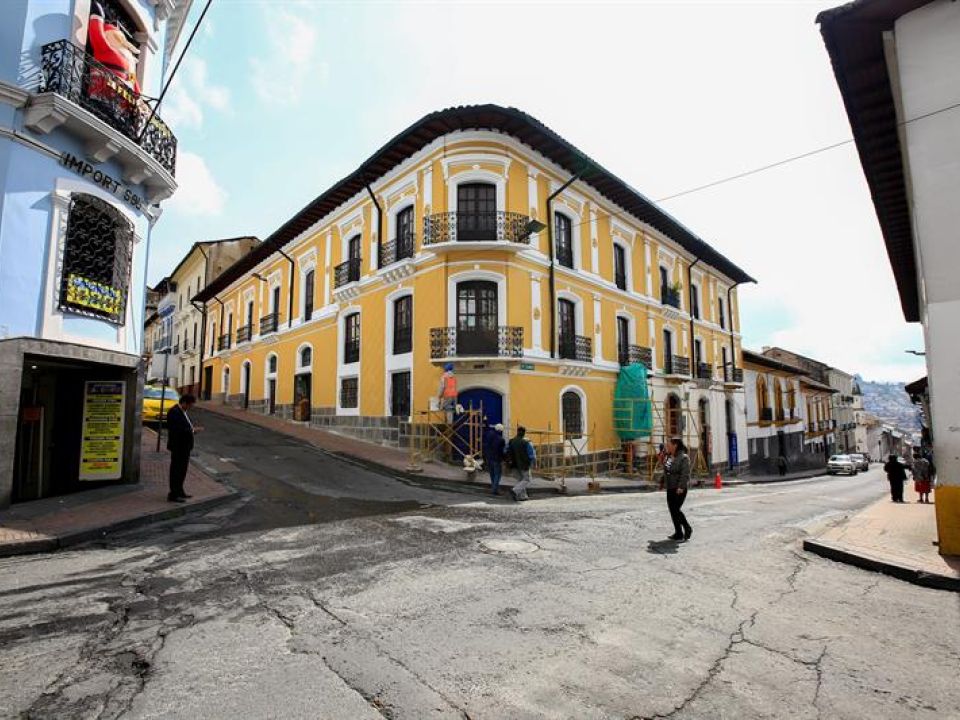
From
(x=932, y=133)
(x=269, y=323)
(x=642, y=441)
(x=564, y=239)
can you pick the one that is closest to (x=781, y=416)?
(x=642, y=441)

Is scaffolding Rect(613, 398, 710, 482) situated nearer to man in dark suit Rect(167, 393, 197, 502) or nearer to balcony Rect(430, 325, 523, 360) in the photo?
balcony Rect(430, 325, 523, 360)

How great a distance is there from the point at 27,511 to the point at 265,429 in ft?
40.3

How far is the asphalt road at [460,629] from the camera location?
2.85 metres

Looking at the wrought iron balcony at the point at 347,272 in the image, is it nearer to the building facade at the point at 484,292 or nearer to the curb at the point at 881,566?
the building facade at the point at 484,292

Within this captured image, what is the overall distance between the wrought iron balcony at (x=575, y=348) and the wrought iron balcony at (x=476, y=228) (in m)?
3.83

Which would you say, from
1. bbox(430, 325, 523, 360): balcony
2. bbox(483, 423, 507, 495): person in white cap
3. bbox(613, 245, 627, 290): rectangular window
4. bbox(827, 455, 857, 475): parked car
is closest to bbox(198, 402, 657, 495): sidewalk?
bbox(483, 423, 507, 495): person in white cap

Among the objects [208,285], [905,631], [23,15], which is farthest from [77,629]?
[208,285]

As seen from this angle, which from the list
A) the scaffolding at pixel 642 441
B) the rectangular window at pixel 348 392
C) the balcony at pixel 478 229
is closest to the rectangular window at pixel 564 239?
the balcony at pixel 478 229

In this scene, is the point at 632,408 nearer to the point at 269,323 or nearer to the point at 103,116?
the point at 103,116

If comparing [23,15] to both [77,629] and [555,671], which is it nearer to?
[77,629]

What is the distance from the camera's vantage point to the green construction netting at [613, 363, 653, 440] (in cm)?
1839

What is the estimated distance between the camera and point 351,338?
1961 centimetres

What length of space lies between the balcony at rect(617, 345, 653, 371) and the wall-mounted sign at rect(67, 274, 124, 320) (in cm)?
1644

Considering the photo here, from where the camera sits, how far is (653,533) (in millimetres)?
7379
